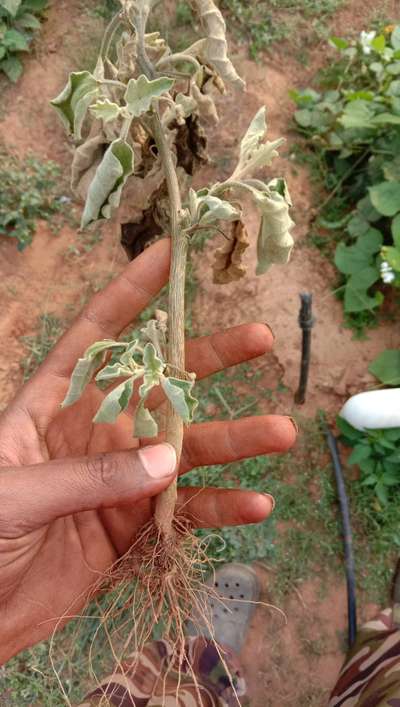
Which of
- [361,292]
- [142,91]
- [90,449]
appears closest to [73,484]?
[90,449]

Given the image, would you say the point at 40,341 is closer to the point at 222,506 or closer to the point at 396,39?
the point at 222,506

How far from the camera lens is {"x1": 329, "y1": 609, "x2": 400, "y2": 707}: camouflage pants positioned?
1752 mm

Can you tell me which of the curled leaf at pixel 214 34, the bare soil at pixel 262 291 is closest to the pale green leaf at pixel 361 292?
the bare soil at pixel 262 291

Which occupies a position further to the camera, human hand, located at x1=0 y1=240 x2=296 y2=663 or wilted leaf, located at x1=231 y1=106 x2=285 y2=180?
human hand, located at x1=0 y1=240 x2=296 y2=663

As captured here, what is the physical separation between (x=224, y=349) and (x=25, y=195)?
56.9 inches

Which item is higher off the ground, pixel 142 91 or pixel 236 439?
pixel 142 91

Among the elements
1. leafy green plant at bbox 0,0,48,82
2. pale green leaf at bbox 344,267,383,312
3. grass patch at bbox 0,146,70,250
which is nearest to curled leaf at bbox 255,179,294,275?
pale green leaf at bbox 344,267,383,312

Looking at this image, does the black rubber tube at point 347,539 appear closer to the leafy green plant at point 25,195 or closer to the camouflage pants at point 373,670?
the camouflage pants at point 373,670

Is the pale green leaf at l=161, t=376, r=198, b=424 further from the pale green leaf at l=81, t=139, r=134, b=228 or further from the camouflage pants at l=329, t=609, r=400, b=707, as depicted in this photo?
the camouflage pants at l=329, t=609, r=400, b=707

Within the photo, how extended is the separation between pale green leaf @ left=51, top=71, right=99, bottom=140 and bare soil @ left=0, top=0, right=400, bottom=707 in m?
1.44

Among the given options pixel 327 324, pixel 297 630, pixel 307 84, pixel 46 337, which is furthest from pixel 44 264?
pixel 297 630

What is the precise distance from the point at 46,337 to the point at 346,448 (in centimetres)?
155

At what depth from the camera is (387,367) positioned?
8.84ft

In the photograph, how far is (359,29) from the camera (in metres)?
3.21
